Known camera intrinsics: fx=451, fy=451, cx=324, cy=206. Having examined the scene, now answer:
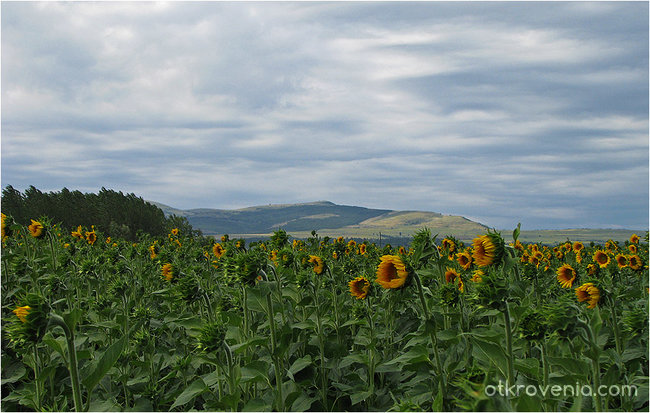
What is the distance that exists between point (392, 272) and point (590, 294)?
6.38ft

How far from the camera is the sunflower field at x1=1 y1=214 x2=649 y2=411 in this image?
8.82ft

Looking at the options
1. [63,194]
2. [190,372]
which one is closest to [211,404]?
[190,372]

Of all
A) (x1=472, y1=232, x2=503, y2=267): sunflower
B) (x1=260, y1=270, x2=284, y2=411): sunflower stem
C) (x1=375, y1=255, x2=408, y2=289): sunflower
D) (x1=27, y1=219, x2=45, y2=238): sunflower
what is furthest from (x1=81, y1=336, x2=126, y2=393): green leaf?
(x1=27, y1=219, x2=45, y2=238): sunflower

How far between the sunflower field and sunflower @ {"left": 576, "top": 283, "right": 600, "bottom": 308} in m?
0.01

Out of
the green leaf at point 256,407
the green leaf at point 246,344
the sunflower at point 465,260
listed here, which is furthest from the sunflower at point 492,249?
the sunflower at point 465,260

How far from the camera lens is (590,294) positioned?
4.09m

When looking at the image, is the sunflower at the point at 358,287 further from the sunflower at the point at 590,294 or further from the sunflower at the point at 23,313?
the sunflower at the point at 23,313

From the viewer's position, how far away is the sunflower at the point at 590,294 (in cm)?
406

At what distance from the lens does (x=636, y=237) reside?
1312 centimetres

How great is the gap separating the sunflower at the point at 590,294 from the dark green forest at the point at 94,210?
119 feet

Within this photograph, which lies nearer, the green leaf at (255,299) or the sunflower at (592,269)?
the green leaf at (255,299)

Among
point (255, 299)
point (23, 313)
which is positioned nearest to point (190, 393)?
point (255, 299)

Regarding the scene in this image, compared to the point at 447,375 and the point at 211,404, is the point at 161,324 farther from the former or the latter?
the point at 447,375

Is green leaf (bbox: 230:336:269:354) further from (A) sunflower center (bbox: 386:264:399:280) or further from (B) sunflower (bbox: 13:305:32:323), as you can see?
(B) sunflower (bbox: 13:305:32:323)
